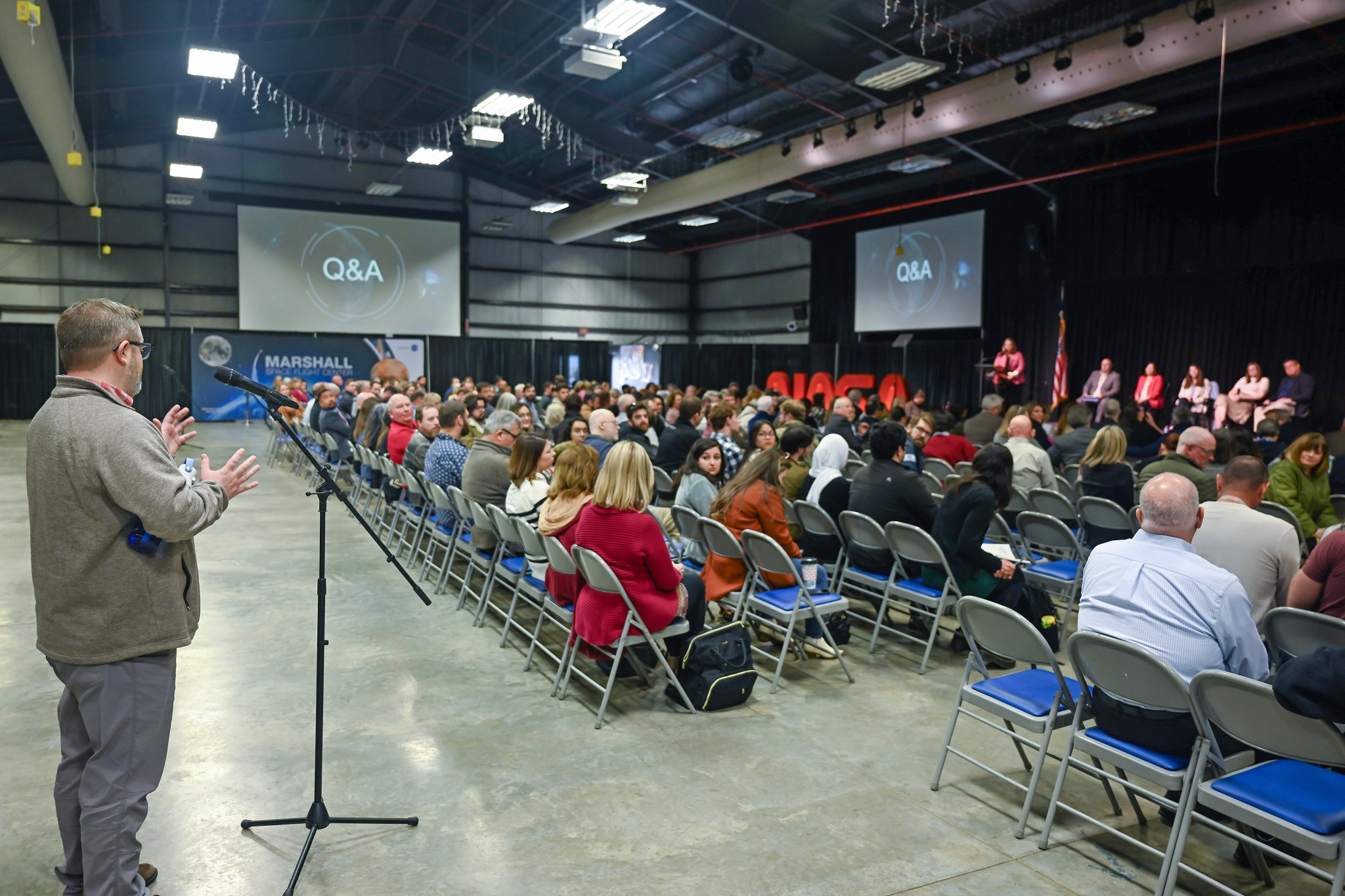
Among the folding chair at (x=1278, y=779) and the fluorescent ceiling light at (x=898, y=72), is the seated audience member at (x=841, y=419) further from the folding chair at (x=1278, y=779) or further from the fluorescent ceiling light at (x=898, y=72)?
the folding chair at (x=1278, y=779)

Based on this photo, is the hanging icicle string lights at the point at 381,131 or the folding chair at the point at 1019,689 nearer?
the folding chair at the point at 1019,689

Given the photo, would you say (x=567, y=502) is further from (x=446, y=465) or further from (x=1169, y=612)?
(x=1169, y=612)

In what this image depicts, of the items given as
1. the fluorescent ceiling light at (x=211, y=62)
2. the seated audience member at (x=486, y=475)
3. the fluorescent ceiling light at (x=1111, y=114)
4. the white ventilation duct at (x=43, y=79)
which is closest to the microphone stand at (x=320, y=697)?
the seated audience member at (x=486, y=475)

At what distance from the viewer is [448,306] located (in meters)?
21.0

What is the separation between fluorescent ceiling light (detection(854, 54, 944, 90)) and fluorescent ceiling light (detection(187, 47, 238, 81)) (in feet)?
21.9

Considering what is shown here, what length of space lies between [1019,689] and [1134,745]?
468mm

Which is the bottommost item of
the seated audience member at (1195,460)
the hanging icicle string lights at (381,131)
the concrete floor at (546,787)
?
the concrete floor at (546,787)

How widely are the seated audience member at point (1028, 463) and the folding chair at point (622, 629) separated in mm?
3635

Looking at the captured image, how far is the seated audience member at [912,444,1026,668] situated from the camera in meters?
4.27

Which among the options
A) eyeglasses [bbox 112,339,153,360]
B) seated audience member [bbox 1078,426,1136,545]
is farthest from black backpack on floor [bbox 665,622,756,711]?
seated audience member [bbox 1078,426,1136,545]

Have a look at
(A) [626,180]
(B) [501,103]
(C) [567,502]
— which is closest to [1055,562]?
(C) [567,502]

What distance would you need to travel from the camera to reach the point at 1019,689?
304 cm

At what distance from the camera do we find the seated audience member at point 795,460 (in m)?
5.42

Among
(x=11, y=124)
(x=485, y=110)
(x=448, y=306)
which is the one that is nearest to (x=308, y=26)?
(x=485, y=110)
